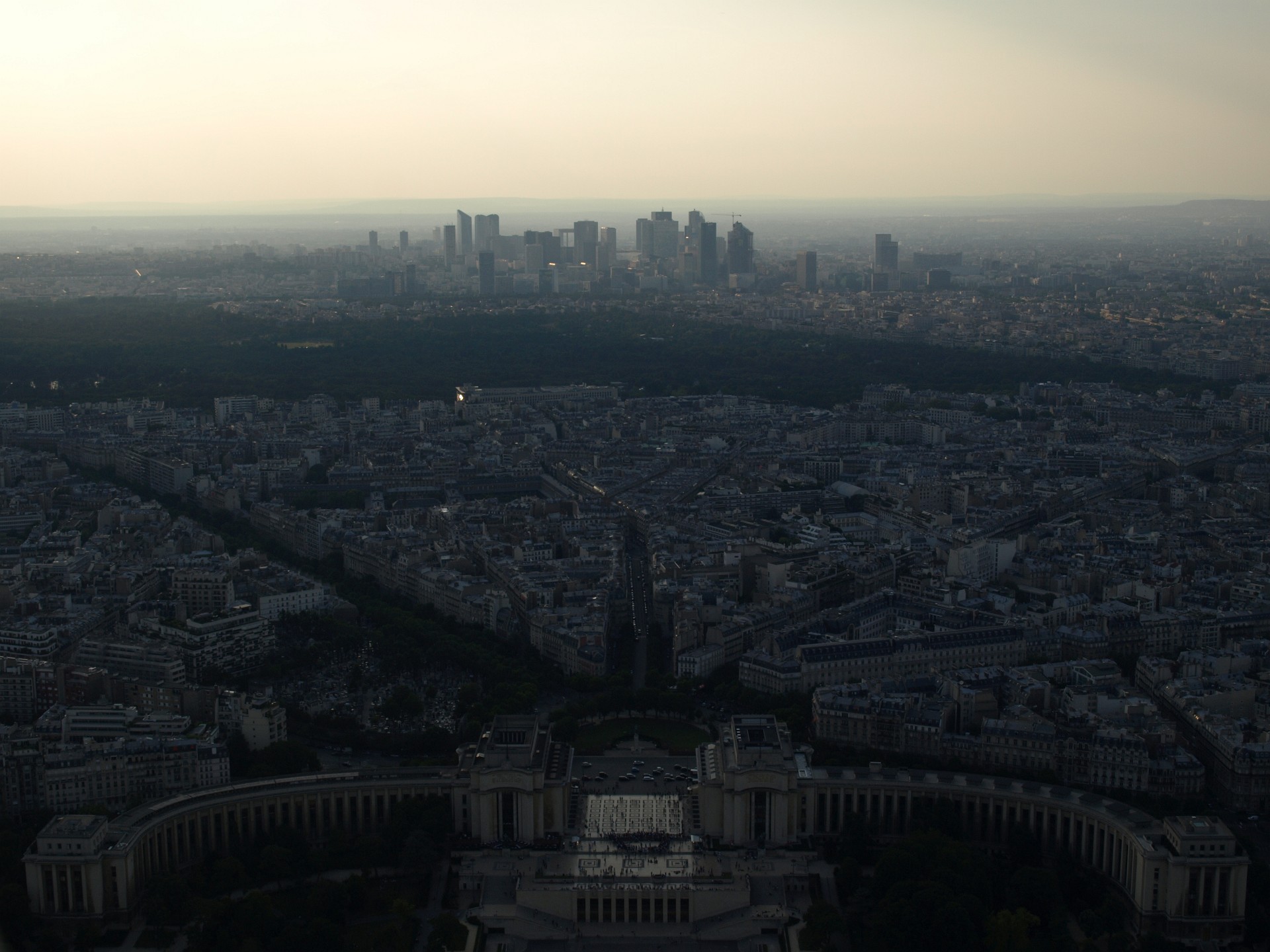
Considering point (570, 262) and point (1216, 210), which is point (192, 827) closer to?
point (570, 262)

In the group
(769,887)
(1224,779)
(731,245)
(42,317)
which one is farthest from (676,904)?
(731,245)

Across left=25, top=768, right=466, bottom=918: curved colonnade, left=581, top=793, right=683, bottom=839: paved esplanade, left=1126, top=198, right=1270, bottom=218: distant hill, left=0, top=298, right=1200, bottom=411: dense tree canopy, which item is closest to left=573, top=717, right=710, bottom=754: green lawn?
left=581, top=793, right=683, bottom=839: paved esplanade

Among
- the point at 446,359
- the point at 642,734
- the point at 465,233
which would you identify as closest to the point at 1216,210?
the point at 465,233

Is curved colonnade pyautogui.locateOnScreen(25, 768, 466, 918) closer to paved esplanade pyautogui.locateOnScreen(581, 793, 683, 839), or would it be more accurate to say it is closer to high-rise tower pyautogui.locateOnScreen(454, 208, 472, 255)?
paved esplanade pyautogui.locateOnScreen(581, 793, 683, 839)

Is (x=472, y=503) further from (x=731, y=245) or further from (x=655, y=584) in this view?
(x=731, y=245)

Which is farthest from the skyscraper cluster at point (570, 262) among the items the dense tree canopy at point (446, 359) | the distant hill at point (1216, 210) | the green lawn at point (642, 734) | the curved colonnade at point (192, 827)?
the distant hill at point (1216, 210)

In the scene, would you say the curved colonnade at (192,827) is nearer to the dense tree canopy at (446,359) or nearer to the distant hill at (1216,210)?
the dense tree canopy at (446,359)

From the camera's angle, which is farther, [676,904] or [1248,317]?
[1248,317]
